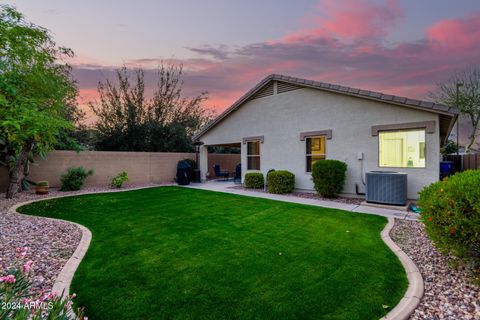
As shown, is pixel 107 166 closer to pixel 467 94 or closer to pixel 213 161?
pixel 213 161

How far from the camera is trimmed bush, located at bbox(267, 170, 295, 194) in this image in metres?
10.3

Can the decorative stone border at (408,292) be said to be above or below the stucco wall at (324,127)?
below

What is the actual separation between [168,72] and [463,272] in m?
19.6

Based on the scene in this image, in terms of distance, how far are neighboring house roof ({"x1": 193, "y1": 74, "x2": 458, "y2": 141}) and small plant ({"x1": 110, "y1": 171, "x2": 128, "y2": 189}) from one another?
5829 millimetres

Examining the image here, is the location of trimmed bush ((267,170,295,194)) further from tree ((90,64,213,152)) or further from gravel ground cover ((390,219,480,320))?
tree ((90,64,213,152))

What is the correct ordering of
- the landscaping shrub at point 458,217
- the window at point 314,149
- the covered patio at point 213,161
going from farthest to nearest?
1. the covered patio at point 213,161
2. the window at point 314,149
3. the landscaping shrub at point 458,217

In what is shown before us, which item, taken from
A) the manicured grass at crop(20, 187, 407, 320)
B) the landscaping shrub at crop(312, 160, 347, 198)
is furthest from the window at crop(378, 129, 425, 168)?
the manicured grass at crop(20, 187, 407, 320)

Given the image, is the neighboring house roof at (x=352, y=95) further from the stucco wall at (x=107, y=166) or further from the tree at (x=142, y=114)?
the tree at (x=142, y=114)

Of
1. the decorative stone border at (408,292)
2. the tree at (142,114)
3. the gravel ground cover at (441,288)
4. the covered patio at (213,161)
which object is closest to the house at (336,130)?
the covered patio at (213,161)

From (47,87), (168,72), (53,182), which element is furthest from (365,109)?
(168,72)

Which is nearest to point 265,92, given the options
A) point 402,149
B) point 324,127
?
point 324,127

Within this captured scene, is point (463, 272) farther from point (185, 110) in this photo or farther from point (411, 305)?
point (185, 110)

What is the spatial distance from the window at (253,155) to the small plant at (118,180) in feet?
21.4

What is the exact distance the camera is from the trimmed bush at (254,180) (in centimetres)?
1189
